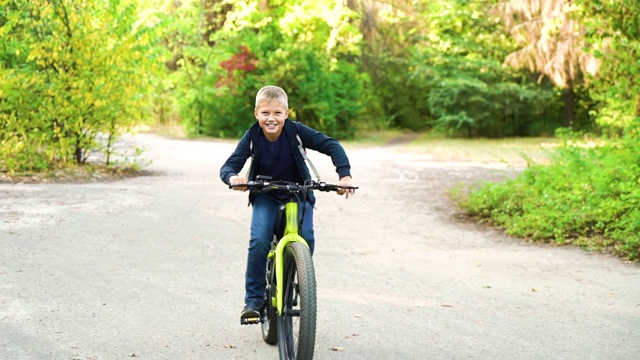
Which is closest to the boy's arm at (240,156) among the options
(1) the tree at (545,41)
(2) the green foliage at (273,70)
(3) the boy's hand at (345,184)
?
(3) the boy's hand at (345,184)

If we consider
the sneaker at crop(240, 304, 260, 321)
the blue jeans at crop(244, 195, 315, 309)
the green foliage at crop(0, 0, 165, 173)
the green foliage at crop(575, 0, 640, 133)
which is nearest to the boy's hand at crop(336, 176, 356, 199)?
the blue jeans at crop(244, 195, 315, 309)

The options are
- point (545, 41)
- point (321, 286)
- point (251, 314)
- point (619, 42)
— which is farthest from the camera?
point (545, 41)

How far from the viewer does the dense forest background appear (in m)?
11.0

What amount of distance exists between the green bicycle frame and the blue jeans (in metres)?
0.10

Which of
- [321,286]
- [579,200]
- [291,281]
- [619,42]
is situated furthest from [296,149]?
[619,42]

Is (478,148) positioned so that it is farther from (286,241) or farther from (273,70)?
(286,241)

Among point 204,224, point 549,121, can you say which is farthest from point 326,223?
point 549,121

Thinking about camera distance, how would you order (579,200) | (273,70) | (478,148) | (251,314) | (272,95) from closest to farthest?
(272,95) → (251,314) → (579,200) → (478,148) → (273,70)

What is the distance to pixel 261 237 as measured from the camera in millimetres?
5137

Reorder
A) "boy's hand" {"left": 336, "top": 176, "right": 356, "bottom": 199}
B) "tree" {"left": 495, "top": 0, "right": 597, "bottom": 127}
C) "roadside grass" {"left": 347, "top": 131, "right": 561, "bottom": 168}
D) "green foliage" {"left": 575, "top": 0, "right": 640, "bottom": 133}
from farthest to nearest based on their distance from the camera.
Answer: "tree" {"left": 495, "top": 0, "right": 597, "bottom": 127}, "roadside grass" {"left": 347, "top": 131, "right": 561, "bottom": 168}, "green foliage" {"left": 575, "top": 0, "right": 640, "bottom": 133}, "boy's hand" {"left": 336, "top": 176, "right": 356, "bottom": 199}

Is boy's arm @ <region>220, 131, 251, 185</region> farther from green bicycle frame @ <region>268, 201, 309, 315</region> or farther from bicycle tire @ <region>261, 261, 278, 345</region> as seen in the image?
bicycle tire @ <region>261, 261, 278, 345</region>

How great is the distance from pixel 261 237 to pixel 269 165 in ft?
1.53

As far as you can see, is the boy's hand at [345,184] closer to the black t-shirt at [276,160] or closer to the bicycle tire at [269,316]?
the black t-shirt at [276,160]

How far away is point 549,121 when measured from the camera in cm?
4006
